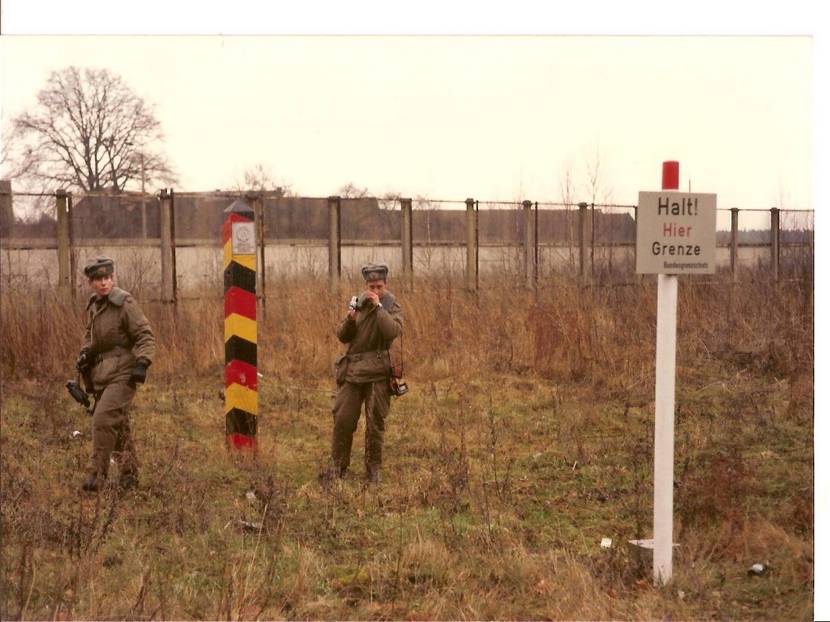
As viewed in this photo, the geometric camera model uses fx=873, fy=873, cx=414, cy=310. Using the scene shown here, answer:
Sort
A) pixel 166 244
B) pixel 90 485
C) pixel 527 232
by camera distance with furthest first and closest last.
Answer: pixel 527 232
pixel 166 244
pixel 90 485

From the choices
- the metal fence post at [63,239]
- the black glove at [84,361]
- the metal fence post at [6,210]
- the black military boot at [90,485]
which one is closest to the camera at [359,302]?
the black glove at [84,361]

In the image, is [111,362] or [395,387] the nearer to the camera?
[111,362]

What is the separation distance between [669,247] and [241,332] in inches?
163

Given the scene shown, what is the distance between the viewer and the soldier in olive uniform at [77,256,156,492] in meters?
6.58

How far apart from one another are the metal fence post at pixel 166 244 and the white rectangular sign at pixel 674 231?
30.0 feet

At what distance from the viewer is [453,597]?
4578 mm

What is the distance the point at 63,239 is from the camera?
477 inches

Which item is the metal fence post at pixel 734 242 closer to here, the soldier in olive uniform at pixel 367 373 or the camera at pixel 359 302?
the soldier in olive uniform at pixel 367 373

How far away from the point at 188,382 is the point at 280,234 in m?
9.29

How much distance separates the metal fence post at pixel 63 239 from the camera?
12.0 m

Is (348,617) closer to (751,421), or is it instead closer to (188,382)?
(751,421)

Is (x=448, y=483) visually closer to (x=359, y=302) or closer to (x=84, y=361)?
(x=359, y=302)

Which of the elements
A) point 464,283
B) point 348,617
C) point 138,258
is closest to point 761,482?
point 348,617

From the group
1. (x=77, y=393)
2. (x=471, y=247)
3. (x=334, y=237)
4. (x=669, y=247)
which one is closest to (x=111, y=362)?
(x=77, y=393)
